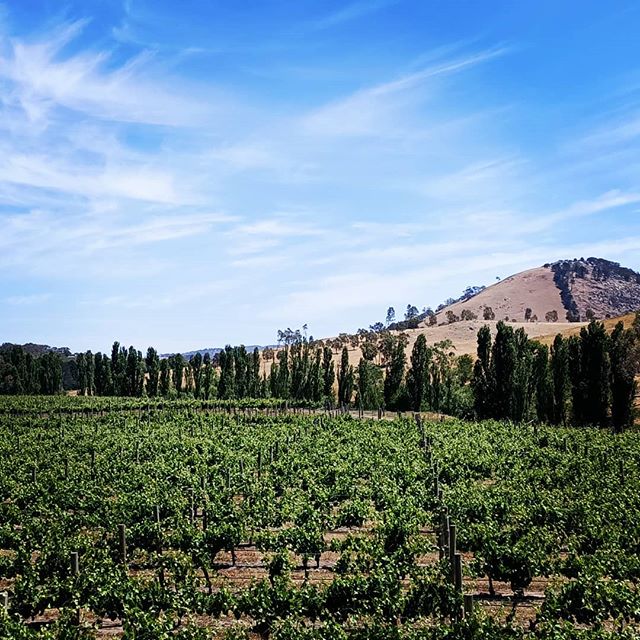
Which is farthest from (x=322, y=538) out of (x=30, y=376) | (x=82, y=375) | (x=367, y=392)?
(x=30, y=376)

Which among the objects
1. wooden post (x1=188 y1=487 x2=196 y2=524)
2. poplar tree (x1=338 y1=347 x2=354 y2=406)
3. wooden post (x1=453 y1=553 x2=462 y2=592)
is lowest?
wooden post (x1=188 y1=487 x2=196 y2=524)

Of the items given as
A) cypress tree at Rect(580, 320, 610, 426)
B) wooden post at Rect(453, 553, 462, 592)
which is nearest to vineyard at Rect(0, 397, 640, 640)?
wooden post at Rect(453, 553, 462, 592)

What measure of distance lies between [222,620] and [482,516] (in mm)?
10053

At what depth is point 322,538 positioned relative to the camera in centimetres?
1809

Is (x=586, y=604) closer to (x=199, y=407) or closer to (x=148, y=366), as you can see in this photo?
(x=199, y=407)

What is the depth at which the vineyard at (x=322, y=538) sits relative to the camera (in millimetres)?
13141

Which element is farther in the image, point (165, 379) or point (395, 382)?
point (165, 379)

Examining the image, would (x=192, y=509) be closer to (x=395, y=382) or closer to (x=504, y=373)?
(x=504, y=373)

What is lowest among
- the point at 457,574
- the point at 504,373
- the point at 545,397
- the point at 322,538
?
the point at 322,538

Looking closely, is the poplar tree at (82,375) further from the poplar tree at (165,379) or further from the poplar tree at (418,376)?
the poplar tree at (418,376)

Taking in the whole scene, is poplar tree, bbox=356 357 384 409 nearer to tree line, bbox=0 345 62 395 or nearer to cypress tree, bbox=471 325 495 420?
cypress tree, bbox=471 325 495 420

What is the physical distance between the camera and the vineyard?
13.1 m

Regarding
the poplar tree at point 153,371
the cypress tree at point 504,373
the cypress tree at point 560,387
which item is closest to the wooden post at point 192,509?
the cypress tree at point 504,373

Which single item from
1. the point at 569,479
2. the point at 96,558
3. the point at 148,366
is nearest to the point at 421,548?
the point at 96,558
